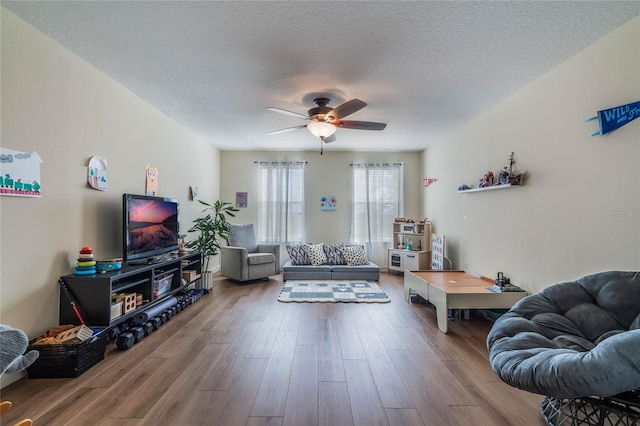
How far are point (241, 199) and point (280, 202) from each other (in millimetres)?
838

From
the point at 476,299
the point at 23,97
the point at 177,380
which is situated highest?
the point at 23,97

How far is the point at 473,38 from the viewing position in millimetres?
2070

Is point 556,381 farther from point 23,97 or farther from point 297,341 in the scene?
point 23,97

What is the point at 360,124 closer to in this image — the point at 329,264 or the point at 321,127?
the point at 321,127

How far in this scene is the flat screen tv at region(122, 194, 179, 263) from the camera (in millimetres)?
2748

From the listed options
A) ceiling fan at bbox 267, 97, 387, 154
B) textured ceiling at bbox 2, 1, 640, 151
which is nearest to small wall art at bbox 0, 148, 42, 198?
textured ceiling at bbox 2, 1, 640, 151

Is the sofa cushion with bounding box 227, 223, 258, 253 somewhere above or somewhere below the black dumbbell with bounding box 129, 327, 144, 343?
above

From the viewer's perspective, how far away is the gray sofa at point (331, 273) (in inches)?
197

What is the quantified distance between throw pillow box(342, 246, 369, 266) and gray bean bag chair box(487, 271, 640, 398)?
11.3 feet

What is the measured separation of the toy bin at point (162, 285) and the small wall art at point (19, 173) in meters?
1.35

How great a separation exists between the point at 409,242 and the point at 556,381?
4.28 meters

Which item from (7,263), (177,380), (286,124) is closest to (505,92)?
(286,124)

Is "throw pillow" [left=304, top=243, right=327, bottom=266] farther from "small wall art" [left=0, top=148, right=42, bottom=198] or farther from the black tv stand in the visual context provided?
"small wall art" [left=0, top=148, right=42, bottom=198]

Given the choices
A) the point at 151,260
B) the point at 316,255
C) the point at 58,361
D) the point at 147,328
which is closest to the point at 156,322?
the point at 147,328
